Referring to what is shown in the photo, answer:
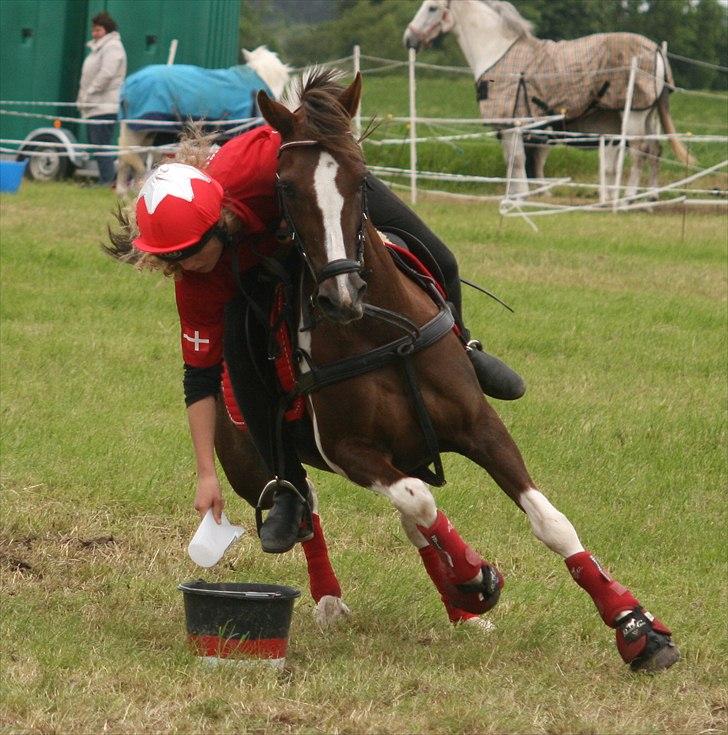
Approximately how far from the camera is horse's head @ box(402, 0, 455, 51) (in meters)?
21.1

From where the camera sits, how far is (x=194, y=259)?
4953 millimetres

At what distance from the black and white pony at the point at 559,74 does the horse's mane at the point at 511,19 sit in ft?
0.05

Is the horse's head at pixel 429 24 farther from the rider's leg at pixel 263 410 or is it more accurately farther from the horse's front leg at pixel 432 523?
the horse's front leg at pixel 432 523

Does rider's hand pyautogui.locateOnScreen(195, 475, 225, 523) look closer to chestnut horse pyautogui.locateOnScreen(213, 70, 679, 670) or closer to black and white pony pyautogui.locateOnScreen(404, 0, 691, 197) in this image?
chestnut horse pyautogui.locateOnScreen(213, 70, 679, 670)

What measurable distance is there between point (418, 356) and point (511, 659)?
115 cm

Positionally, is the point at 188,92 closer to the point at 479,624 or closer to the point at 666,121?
the point at 666,121

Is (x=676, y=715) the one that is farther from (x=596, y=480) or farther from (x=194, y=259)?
(x=596, y=480)

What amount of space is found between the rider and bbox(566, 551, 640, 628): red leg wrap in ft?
2.90

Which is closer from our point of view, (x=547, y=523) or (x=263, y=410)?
(x=547, y=523)

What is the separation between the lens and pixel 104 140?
20.8 m

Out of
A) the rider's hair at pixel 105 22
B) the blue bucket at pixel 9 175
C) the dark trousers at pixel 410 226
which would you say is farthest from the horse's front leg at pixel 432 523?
the rider's hair at pixel 105 22

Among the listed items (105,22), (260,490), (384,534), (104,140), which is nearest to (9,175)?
(104,140)

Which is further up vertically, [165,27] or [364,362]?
[165,27]

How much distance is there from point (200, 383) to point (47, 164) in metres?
16.3
